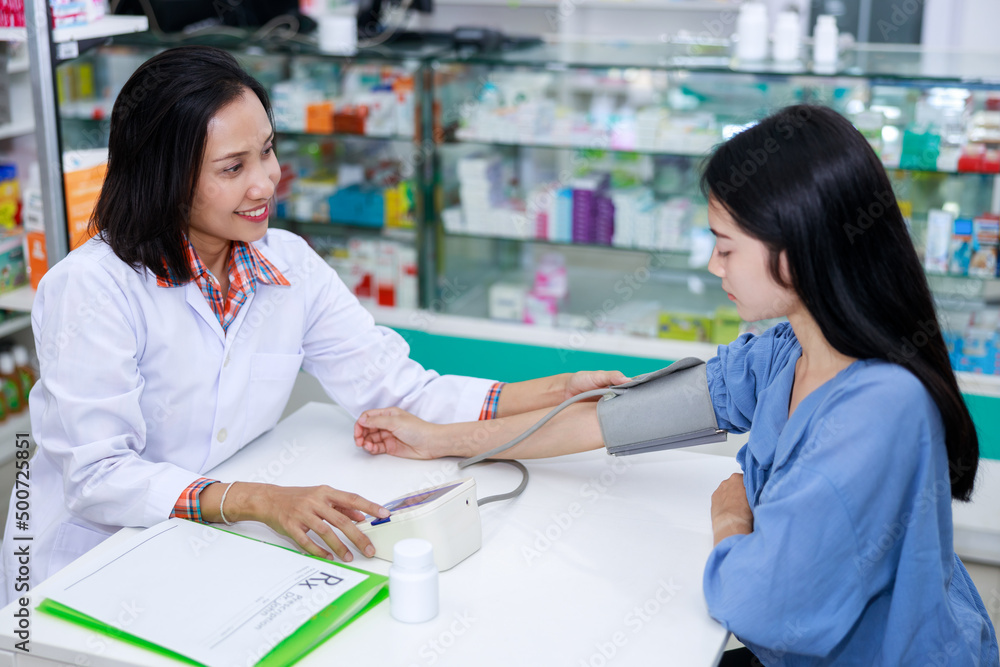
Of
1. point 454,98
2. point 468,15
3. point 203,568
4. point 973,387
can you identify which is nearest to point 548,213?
point 454,98

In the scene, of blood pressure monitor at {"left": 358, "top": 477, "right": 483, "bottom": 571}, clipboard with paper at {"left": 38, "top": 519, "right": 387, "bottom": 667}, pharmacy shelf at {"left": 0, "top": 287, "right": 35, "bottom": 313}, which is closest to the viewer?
clipboard with paper at {"left": 38, "top": 519, "right": 387, "bottom": 667}

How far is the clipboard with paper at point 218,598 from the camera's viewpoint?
1.13 m

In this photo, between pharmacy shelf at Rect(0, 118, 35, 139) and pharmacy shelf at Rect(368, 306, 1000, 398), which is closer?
pharmacy shelf at Rect(368, 306, 1000, 398)

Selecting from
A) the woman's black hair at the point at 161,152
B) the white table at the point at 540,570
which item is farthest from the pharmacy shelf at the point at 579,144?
the woman's black hair at the point at 161,152

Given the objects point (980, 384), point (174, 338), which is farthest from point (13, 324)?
point (980, 384)

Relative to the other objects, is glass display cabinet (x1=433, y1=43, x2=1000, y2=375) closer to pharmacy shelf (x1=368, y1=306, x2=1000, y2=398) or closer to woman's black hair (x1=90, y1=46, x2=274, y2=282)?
pharmacy shelf (x1=368, y1=306, x2=1000, y2=398)

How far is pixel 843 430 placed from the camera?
1.17 m

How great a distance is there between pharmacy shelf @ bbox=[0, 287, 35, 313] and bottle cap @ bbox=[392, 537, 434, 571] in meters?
2.07

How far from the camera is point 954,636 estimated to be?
1.24 meters

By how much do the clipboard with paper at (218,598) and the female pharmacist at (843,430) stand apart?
0.50 meters

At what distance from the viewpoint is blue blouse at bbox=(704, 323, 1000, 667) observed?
3.76 feet

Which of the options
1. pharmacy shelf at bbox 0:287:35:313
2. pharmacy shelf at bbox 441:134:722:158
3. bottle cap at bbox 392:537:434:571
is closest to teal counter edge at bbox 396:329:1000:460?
pharmacy shelf at bbox 441:134:722:158

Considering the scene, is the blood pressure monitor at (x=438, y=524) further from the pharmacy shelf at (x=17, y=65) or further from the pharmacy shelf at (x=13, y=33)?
the pharmacy shelf at (x=17, y=65)

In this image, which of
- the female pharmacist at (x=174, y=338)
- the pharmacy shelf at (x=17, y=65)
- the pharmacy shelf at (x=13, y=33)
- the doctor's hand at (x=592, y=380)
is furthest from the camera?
the pharmacy shelf at (x=17, y=65)
